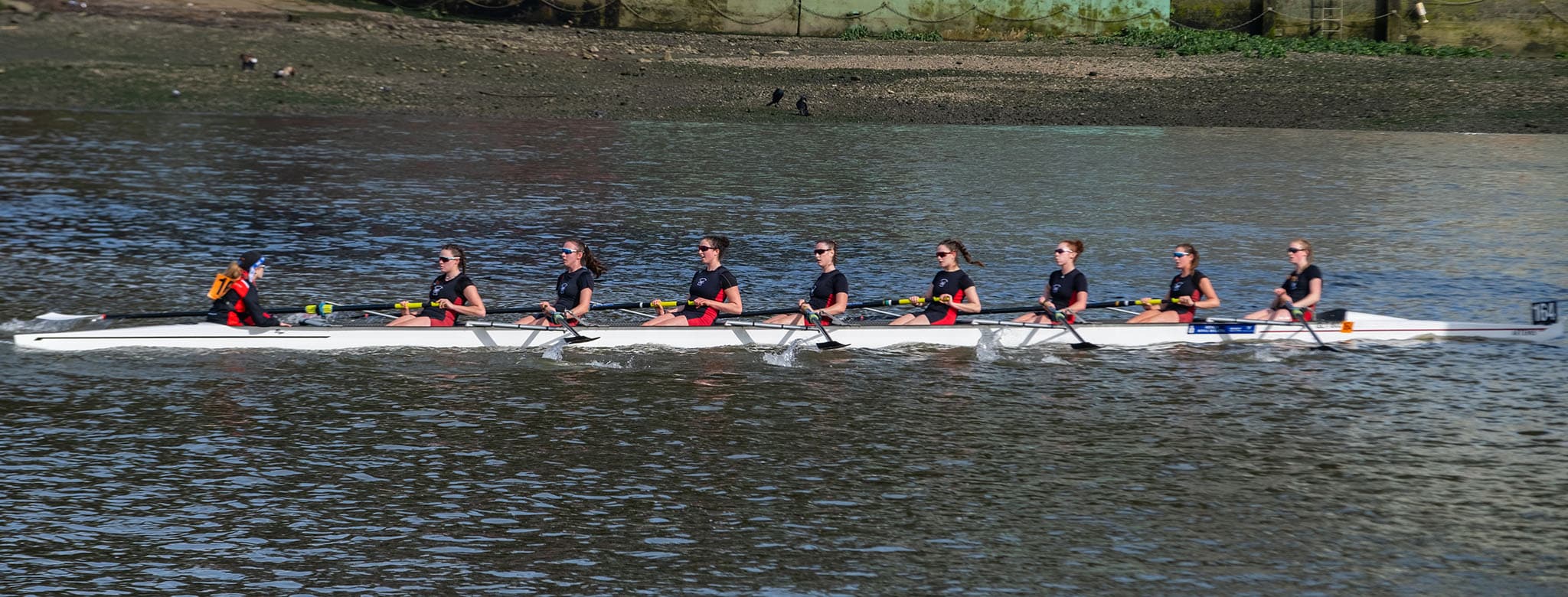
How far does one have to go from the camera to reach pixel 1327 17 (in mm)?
45219

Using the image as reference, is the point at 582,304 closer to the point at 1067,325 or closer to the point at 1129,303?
the point at 1067,325

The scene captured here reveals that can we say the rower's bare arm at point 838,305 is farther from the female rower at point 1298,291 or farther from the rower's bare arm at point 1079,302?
the female rower at point 1298,291

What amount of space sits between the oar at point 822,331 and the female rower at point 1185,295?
3.58 meters

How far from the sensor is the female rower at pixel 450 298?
17953 mm

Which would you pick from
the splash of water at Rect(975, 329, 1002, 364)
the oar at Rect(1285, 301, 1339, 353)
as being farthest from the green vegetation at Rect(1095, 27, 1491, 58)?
the splash of water at Rect(975, 329, 1002, 364)

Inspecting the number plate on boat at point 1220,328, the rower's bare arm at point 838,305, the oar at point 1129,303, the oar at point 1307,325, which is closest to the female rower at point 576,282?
the rower's bare arm at point 838,305

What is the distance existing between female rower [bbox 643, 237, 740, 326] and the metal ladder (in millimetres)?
31379

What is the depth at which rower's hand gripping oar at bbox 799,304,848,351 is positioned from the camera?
18.0 m

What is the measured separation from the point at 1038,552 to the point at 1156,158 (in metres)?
24.3

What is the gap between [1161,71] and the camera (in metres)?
41.8

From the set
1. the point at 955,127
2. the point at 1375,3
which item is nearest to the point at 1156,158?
the point at 955,127

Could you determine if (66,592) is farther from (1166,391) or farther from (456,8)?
(456,8)

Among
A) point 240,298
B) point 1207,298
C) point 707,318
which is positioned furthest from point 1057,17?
point 240,298

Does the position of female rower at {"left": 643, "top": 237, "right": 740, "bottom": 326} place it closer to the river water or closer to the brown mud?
the river water
